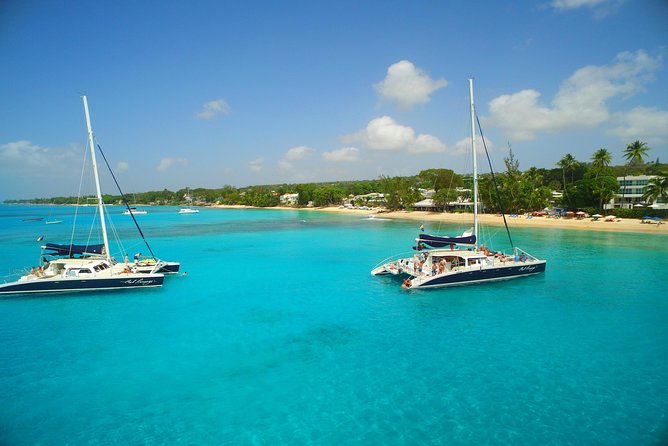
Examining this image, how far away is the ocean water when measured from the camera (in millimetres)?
12531

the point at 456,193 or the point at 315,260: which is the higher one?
the point at 456,193

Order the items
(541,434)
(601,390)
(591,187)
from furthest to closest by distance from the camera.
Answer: (591,187)
(601,390)
(541,434)

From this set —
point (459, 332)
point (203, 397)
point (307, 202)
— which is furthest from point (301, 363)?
point (307, 202)

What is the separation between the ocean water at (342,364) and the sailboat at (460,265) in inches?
40.7

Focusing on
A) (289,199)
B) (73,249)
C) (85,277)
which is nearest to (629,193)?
(85,277)

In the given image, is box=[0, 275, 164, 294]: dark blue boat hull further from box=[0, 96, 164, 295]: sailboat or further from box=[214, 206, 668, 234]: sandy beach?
box=[214, 206, 668, 234]: sandy beach

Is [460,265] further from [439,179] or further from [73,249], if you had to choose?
[439,179]

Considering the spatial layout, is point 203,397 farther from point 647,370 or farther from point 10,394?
point 647,370

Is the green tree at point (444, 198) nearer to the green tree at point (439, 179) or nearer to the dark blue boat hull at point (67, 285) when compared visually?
the green tree at point (439, 179)

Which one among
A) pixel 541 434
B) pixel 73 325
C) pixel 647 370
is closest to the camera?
pixel 541 434

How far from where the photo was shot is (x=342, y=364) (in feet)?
55.6

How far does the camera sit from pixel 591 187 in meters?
73.8

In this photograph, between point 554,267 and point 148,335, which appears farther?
point 554,267

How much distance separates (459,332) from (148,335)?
18059 mm
